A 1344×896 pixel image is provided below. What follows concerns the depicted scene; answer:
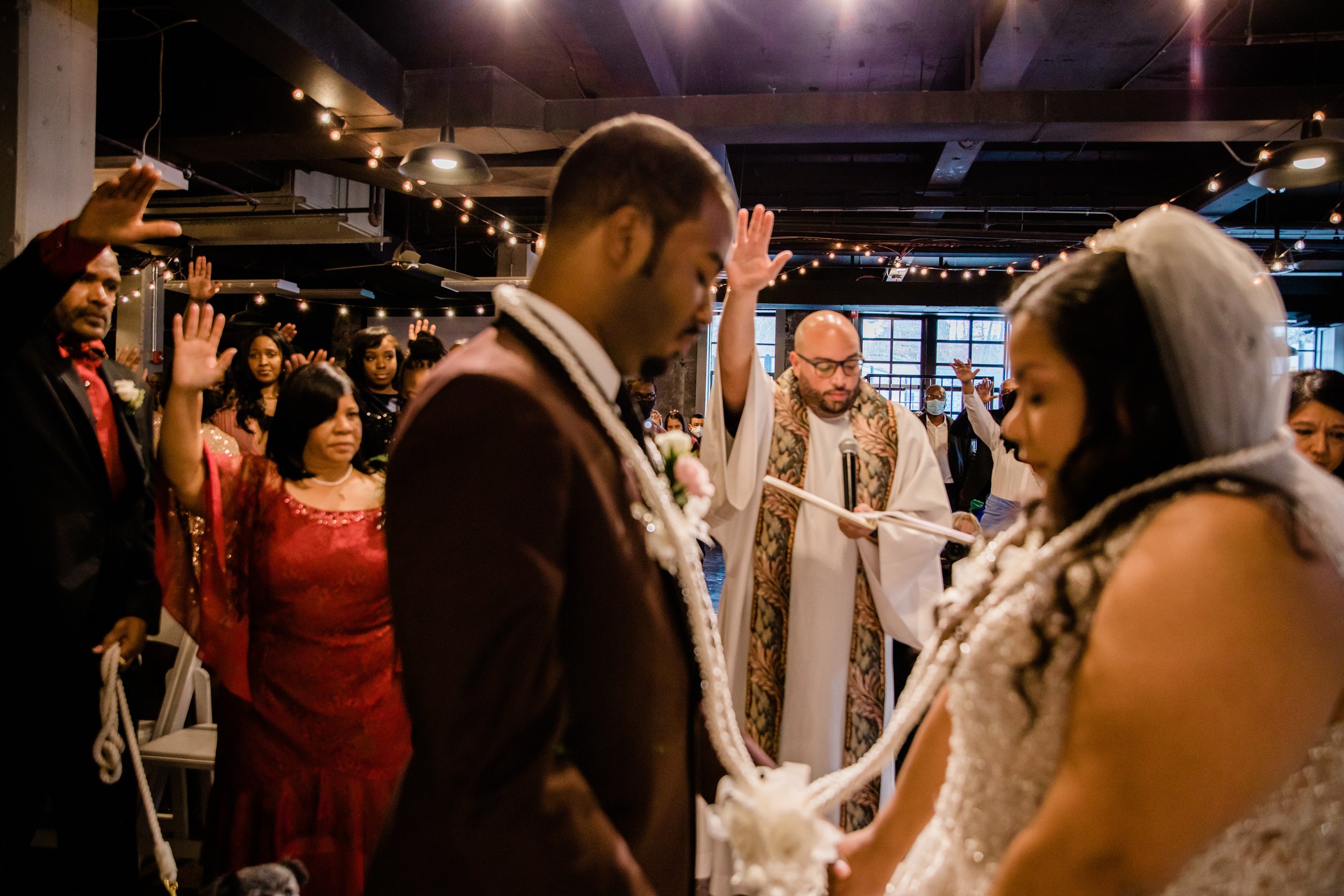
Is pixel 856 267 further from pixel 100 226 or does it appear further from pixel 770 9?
pixel 100 226

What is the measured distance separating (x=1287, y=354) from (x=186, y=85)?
28.0 feet

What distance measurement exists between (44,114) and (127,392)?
2.10m

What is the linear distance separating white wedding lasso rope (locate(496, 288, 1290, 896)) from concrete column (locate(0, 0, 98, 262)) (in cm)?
370

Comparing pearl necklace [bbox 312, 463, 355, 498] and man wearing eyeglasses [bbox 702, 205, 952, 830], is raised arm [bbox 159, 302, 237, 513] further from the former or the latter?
man wearing eyeglasses [bbox 702, 205, 952, 830]

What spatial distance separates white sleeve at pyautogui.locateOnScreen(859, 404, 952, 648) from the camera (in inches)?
120

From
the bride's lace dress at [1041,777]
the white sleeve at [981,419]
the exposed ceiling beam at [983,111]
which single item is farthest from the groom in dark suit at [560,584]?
the white sleeve at [981,419]

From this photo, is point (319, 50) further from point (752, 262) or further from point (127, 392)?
point (752, 262)

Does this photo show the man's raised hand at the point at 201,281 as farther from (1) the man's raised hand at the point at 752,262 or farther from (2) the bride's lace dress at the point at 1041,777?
(2) the bride's lace dress at the point at 1041,777

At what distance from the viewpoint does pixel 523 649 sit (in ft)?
2.68

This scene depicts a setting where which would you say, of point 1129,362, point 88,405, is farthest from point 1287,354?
point 88,405

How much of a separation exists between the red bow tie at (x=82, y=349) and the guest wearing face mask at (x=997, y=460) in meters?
4.72

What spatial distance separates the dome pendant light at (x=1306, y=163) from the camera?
5.23 meters

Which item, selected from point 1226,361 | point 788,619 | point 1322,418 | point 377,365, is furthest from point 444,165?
point 1226,361

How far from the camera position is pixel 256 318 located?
17.4 ft
